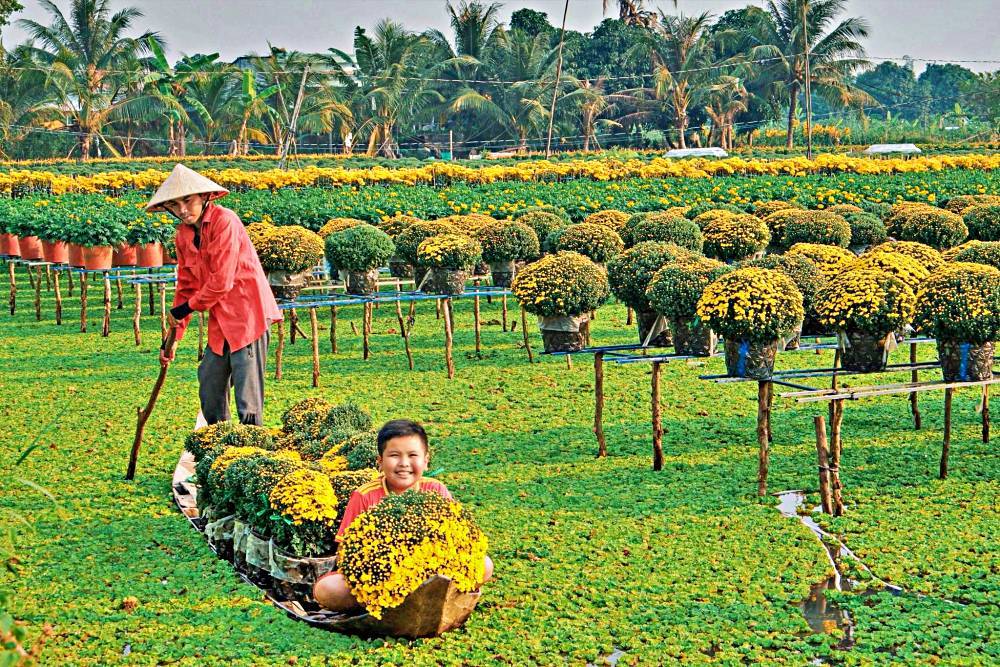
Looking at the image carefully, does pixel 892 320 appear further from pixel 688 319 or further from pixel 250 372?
pixel 250 372

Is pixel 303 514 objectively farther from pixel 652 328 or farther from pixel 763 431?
pixel 652 328

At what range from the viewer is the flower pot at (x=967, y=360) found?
296 inches

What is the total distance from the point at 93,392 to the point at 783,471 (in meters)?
6.48

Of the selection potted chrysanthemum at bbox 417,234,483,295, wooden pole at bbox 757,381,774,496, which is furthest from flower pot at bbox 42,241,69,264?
wooden pole at bbox 757,381,774,496

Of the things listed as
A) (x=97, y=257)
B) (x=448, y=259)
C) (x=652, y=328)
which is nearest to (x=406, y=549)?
(x=652, y=328)

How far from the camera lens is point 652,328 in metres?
8.59

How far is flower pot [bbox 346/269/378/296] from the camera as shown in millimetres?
11891

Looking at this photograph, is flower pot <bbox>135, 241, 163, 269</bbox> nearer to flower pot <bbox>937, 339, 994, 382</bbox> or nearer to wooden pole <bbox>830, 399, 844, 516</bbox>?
wooden pole <bbox>830, 399, 844, 516</bbox>

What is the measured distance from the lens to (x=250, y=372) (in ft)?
26.1

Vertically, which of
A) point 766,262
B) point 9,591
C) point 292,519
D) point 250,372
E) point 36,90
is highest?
point 36,90

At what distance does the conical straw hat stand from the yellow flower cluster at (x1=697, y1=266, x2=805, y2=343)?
3.15 metres

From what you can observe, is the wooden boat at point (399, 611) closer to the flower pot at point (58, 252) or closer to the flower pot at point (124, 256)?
the flower pot at point (124, 256)

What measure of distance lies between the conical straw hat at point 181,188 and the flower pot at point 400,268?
221 inches

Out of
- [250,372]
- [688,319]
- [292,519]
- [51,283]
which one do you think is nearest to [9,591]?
[292,519]
